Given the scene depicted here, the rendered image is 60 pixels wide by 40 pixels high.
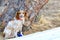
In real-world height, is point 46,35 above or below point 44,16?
below

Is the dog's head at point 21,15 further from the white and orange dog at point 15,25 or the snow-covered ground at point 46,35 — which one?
the snow-covered ground at point 46,35

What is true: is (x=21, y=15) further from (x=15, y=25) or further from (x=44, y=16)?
(x=44, y=16)

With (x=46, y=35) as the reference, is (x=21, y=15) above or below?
above

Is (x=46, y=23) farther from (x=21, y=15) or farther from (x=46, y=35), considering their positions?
(x=21, y=15)

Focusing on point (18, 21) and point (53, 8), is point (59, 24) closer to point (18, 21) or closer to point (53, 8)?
point (53, 8)

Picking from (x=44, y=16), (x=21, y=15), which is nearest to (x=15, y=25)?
(x=21, y=15)

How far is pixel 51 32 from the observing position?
3.76ft

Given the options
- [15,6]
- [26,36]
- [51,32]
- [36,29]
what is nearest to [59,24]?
[51,32]

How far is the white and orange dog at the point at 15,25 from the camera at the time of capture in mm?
1061

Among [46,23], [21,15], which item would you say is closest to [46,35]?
[46,23]

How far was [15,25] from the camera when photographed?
1.07 m

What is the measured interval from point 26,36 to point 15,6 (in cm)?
26

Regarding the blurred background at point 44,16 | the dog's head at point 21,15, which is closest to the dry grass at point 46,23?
the blurred background at point 44,16

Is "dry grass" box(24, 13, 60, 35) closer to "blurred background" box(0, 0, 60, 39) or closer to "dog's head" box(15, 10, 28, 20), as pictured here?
"blurred background" box(0, 0, 60, 39)
